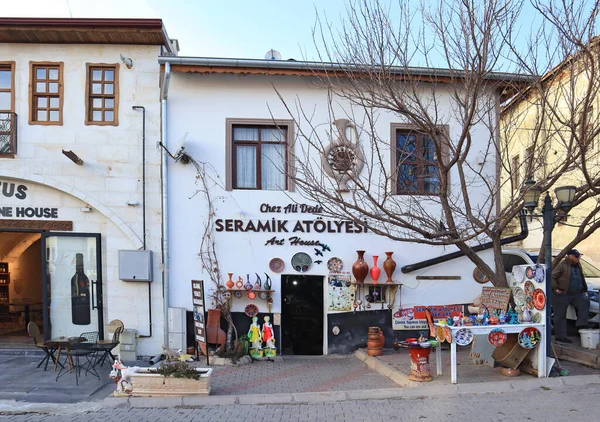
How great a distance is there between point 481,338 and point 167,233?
657 cm

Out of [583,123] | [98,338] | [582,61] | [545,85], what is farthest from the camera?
[98,338]

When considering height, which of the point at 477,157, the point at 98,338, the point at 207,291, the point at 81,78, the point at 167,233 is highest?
the point at 81,78

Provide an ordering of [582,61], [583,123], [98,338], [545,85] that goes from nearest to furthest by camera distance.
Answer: [583,123] → [582,61] → [545,85] → [98,338]

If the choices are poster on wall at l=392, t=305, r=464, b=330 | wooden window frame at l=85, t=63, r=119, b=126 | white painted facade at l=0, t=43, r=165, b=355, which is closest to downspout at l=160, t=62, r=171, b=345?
white painted facade at l=0, t=43, r=165, b=355

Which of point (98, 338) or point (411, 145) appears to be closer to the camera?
Answer: point (98, 338)

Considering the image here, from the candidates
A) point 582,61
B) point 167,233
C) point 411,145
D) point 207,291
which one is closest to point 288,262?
point 207,291

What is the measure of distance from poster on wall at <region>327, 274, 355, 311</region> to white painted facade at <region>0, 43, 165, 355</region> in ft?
11.9

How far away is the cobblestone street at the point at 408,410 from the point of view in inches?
255

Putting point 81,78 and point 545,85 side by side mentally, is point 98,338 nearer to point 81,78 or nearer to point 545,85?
point 81,78

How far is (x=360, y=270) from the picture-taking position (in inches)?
413

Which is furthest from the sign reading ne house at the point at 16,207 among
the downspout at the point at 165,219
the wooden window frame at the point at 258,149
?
the wooden window frame at the point at 258,149

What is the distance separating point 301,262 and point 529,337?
4774mm

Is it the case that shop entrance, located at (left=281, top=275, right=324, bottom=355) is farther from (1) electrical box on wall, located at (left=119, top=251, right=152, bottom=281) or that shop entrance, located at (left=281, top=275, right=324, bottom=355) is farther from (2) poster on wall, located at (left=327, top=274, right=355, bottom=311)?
(1) electrical box on wall, located at (left=119, top=251, right=152, bottom=281)

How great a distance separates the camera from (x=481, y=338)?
890cm
